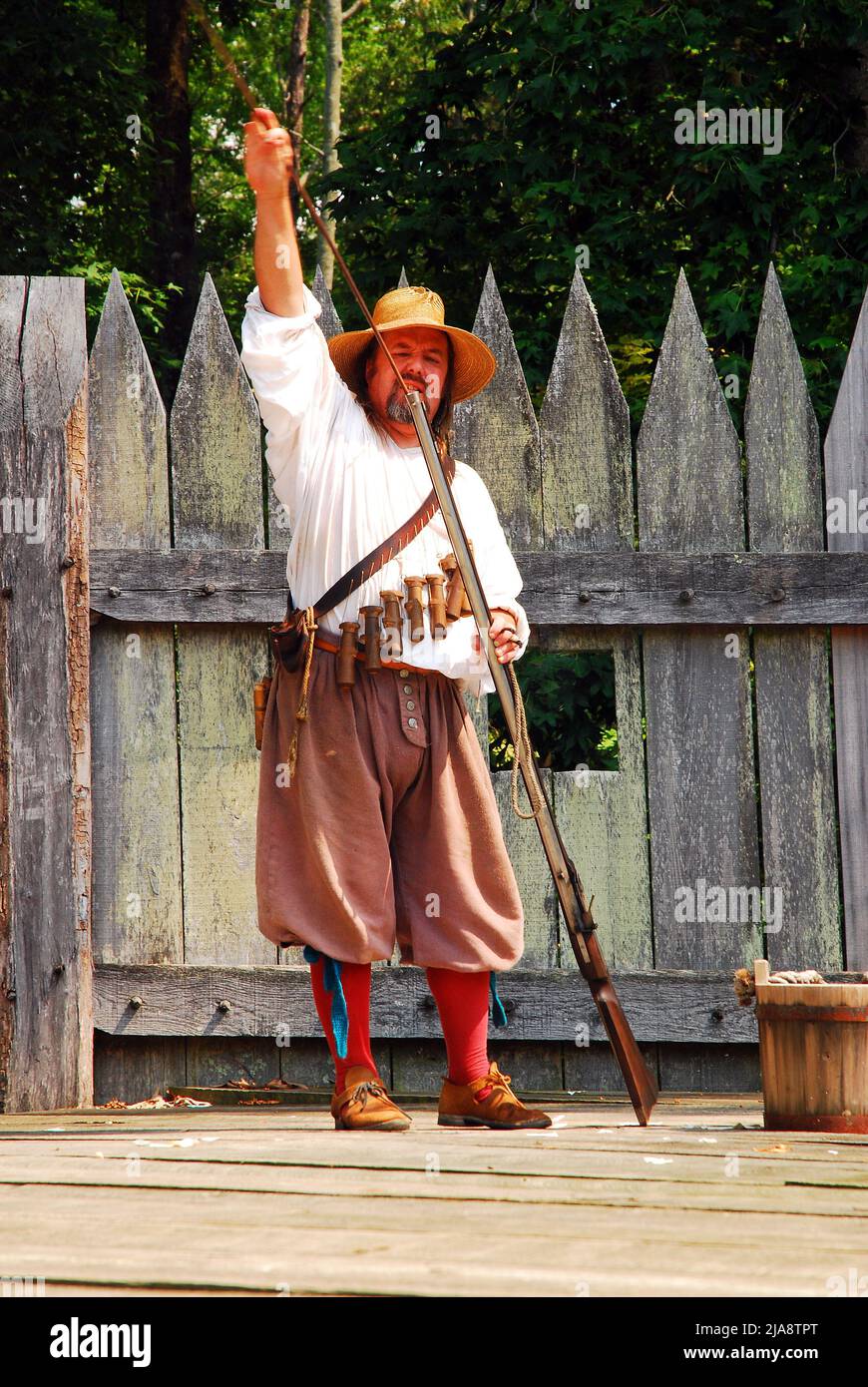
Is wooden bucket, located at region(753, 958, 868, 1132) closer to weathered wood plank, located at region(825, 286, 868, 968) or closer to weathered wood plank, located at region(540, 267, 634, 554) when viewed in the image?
weathered wood plank, located at region(825, 286, 868, 968)

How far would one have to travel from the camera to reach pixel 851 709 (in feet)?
14.6

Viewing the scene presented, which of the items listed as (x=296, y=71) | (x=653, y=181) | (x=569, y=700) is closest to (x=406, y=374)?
(x=569, y=700)

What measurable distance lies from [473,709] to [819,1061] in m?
1.52

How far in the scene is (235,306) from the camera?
51.4 ft

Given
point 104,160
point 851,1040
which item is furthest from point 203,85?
point 851,1040

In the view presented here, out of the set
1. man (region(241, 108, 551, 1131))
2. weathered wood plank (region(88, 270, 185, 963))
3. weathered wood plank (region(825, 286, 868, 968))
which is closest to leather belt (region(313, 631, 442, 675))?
man (region(241, 108, 551, 1131))

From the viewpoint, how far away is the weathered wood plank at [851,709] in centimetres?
441

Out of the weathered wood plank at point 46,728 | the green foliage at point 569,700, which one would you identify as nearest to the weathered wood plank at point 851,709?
the weathered wood plank at point 46,728

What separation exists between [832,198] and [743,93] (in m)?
0.70

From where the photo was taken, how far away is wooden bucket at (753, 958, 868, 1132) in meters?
3.34

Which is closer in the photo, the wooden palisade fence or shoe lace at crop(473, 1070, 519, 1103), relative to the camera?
shoe lace at crop(473, 1070, 519, 1103)

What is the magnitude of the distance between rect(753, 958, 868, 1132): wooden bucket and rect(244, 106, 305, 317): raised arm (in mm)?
1820

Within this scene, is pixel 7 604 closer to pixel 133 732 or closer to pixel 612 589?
pixel 133 732

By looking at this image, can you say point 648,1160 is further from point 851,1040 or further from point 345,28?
point 345,28
